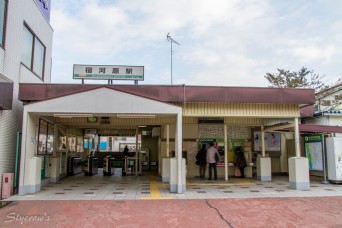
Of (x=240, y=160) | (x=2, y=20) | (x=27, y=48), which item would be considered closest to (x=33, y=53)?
(x=27, y=48)

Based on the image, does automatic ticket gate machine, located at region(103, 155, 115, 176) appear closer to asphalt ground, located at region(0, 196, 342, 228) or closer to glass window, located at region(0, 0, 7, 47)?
asphalt ground, located at region(0, 196, 342, 228)

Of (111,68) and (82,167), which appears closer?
(111,68)

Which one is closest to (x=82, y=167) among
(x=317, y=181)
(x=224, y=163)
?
(x=224, y=163)

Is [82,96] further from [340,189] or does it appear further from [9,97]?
[340,189]

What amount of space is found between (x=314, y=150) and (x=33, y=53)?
11798 millimetres

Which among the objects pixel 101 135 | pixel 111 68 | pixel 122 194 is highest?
pixel 111 68

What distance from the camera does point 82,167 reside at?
1700 centimetres

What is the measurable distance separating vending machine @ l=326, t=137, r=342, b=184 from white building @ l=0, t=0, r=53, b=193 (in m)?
11.3

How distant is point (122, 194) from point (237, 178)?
634cm

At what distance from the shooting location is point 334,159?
11.8m

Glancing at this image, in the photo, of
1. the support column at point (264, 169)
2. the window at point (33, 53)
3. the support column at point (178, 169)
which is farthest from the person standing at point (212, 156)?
the window at point (33, 53)

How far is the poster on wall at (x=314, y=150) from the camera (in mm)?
12539

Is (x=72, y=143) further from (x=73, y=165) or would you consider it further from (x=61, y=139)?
(x=61, y=139)

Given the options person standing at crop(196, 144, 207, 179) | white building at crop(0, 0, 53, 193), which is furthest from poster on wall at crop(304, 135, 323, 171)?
white building at crop(0, 0, 53, 193)
